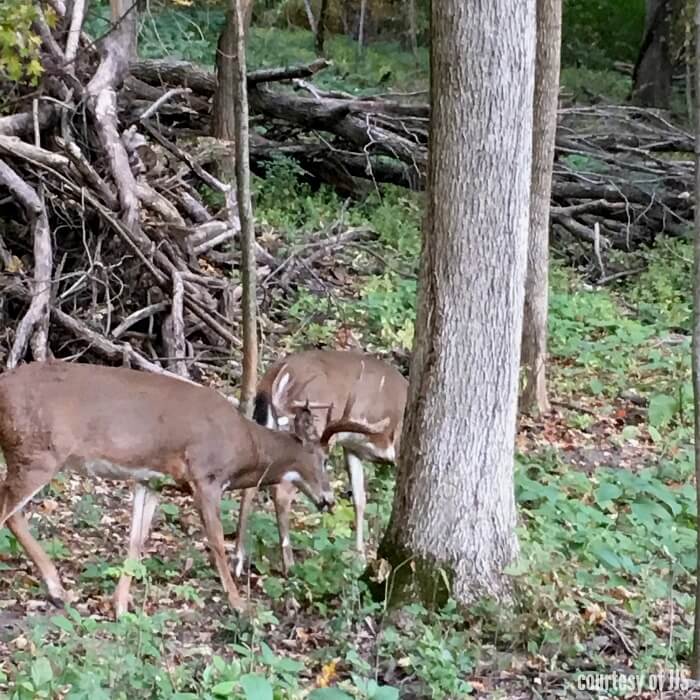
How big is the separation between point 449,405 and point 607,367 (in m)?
5.80

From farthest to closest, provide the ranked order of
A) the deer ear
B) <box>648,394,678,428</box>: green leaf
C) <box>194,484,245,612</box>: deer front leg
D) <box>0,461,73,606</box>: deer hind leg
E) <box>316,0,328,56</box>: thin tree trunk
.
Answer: <box>316,0,328,56</box>: thin tree trunk, <box>648,394,678,428</box>: green leaf, the deer ear, <box>194,484,245,612</box>: deer front leg, <box>0,461,73,606</box>: deer hind leg

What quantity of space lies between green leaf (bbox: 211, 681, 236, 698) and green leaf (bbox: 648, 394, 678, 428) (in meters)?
6.15

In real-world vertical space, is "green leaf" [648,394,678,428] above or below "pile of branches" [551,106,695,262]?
below

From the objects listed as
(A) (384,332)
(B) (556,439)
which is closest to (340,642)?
(B) (556,439)

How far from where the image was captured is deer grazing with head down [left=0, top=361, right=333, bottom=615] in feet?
18.8

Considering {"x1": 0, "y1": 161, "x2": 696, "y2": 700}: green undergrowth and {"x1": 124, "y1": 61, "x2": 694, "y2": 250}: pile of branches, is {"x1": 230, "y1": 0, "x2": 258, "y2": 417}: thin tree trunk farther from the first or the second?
{"x1": 124, "y1": 61, "x2": 694, "y2": 250}: pile of branches

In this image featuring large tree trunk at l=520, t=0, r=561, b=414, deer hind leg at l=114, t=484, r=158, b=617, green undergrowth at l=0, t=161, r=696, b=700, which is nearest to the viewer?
green undergrowth at l=0, t=161, r=696, b=700

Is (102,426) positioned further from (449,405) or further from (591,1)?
(591,1)

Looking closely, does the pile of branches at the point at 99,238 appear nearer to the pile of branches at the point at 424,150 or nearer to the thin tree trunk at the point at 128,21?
the thin tree trunk at the point at 128,21

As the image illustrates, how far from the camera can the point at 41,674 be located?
4.34 metres

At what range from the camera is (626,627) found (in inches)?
227

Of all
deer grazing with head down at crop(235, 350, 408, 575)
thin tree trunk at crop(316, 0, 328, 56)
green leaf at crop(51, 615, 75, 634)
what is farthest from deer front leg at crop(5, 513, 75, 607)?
thin tree trunk at crop(316, 0, 328, 56)

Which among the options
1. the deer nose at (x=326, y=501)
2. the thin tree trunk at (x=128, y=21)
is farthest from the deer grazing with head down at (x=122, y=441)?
the thin tree trunk at (x=128, y=21)

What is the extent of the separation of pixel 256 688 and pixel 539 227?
20.8 feet
